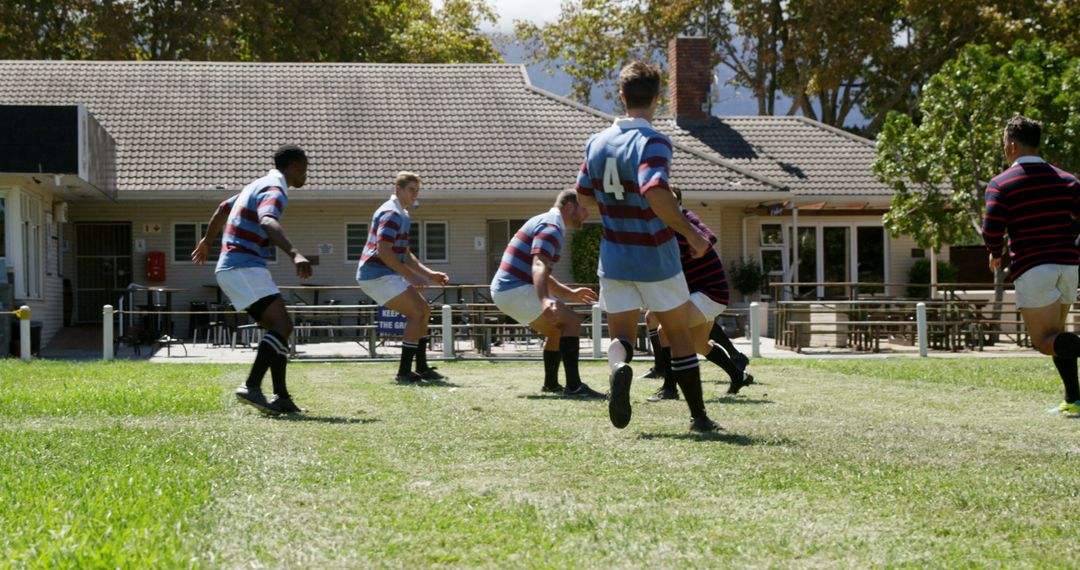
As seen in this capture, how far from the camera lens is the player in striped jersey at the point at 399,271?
10.7 m

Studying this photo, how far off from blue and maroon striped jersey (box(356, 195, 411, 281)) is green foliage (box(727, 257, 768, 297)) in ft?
51.6

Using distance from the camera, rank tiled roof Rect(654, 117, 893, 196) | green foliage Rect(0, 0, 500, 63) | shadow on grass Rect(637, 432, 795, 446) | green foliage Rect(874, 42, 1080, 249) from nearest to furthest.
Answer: shadow on grass Rect(637, 432, 795, 446), green foliage Rect(874, 42, 1080, 249), tiled roof Rect(654, 117, 893, 196), green foliage Rect(0, 0, 500, 63)

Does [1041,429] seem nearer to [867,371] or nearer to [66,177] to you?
[867,371]

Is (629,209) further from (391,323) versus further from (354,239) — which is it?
(354,239)

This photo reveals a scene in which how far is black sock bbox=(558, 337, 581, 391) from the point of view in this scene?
380 inches

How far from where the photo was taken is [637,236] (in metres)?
6.50

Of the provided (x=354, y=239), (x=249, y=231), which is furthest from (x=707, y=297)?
(x=354, y=239)

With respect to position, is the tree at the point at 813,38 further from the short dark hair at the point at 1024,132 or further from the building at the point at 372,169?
the short dark hair at the point at 1024,132

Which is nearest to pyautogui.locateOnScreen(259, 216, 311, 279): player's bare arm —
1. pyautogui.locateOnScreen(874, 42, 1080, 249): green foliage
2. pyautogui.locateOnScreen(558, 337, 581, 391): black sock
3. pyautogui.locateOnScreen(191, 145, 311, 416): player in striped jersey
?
pyautogui.locateOnScreen(191, 145, 311, 416): player in striped jersey

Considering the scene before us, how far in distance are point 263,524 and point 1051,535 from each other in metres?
2.54

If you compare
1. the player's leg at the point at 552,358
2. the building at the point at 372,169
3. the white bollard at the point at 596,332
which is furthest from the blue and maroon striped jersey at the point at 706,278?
the building at the point at 372,169

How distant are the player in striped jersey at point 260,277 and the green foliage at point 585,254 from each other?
654 inches

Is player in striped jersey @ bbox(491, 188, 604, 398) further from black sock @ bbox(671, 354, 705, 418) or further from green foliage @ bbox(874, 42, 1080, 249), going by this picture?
green foliage @ bbox(874, 42, 1080, 249)

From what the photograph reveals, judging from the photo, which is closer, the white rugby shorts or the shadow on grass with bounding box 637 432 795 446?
the shadow on grass with bounding box 637 432 795 446
